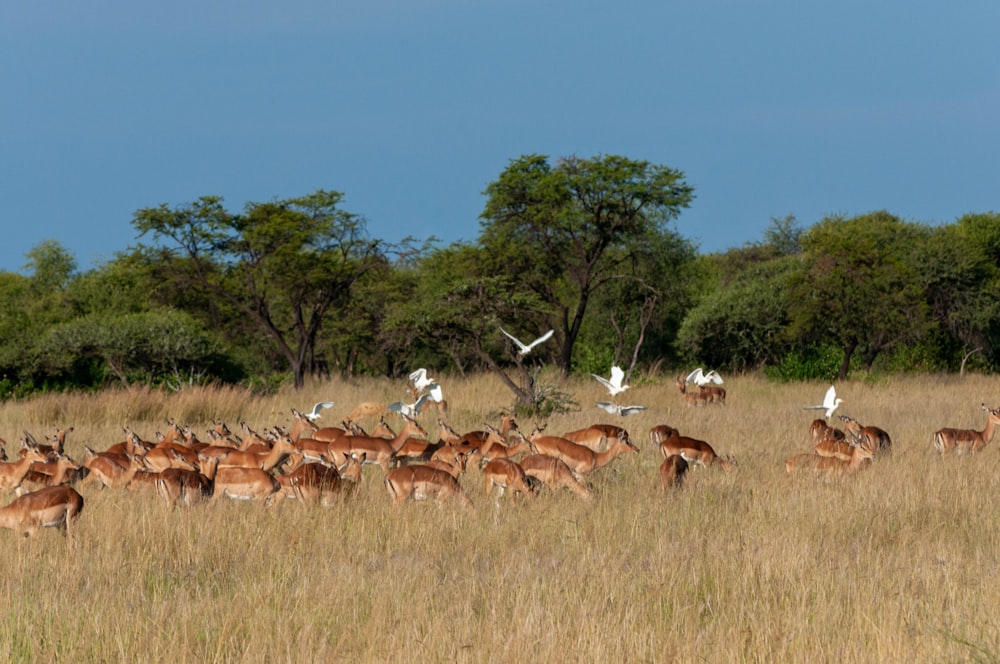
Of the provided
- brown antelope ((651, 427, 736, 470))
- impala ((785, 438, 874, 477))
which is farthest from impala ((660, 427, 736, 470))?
impala ((785, 438, 874, 477))

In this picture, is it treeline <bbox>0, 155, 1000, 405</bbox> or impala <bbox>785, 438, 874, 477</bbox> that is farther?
treeline <bbox>0, 155, 1000, 405</bbox>

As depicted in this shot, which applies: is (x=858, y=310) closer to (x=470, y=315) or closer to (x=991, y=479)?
(x=470, y=315)

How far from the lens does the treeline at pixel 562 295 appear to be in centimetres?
2781

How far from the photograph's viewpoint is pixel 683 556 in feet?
24.7

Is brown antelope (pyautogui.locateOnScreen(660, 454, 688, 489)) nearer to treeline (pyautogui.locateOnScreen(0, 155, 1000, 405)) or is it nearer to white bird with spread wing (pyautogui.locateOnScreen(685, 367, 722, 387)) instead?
white bird with spread wing (pyautogui.locateOnScreen(685, 367, 722, 387))

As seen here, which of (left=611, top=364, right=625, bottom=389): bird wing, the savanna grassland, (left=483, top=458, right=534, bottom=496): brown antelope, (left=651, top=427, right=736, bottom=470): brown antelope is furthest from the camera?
(left=611, top=364, right=625, bottom=389): bird wing

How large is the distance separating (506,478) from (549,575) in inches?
97.8

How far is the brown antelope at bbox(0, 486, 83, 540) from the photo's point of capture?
7953mm

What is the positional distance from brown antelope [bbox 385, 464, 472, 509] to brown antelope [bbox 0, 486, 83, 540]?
2587mm

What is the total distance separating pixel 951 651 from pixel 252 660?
3.51 metres

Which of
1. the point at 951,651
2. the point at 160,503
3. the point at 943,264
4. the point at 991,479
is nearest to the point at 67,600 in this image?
the point at 160,503

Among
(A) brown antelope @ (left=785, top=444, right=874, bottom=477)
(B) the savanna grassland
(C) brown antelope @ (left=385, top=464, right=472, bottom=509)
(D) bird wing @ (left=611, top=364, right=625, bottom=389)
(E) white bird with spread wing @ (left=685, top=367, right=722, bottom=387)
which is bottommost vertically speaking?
(B) the savanna grassland

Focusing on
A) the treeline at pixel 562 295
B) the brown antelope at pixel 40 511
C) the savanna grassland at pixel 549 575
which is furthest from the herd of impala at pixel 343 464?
the treeline at pixel 562 295

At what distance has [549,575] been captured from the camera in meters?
7.06
